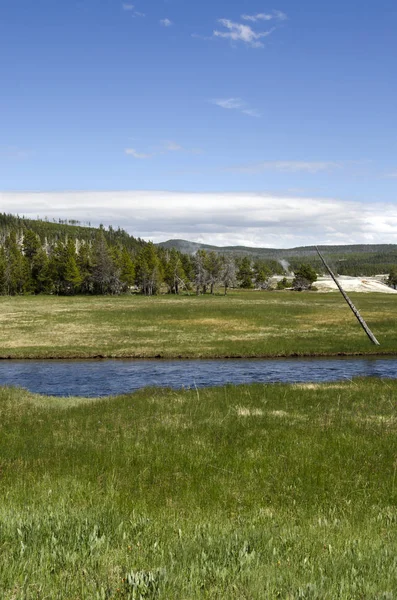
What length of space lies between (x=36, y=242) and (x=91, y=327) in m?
97.8

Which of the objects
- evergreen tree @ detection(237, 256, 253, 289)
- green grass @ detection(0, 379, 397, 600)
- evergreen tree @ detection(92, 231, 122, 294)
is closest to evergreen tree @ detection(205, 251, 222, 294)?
evergreen tree @ detection(92, 231, 122, 294)

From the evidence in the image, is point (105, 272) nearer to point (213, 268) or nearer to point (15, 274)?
point (15, 274)

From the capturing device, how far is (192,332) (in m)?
57.6

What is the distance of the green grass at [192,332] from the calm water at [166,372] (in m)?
3.09

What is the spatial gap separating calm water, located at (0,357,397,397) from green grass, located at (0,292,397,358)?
10.1 feet

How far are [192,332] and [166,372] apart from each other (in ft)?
65.2

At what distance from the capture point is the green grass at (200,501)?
538cm

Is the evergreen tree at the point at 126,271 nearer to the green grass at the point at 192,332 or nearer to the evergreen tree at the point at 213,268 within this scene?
the evergreen tree at the point at 213,268

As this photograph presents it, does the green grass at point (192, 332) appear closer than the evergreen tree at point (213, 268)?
Yes

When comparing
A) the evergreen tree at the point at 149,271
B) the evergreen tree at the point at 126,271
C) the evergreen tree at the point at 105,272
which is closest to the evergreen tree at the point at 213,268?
the evergreen tree at the point at 149,271

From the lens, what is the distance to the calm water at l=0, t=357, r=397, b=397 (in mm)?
32469

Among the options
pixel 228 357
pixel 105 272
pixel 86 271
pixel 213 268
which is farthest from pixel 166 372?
pixel 213 268

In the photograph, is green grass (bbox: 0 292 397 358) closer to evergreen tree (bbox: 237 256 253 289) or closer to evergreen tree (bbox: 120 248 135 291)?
evergreen tree (bbox: 120 248 135 291)

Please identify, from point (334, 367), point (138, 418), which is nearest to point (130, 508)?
point (138, 418)
